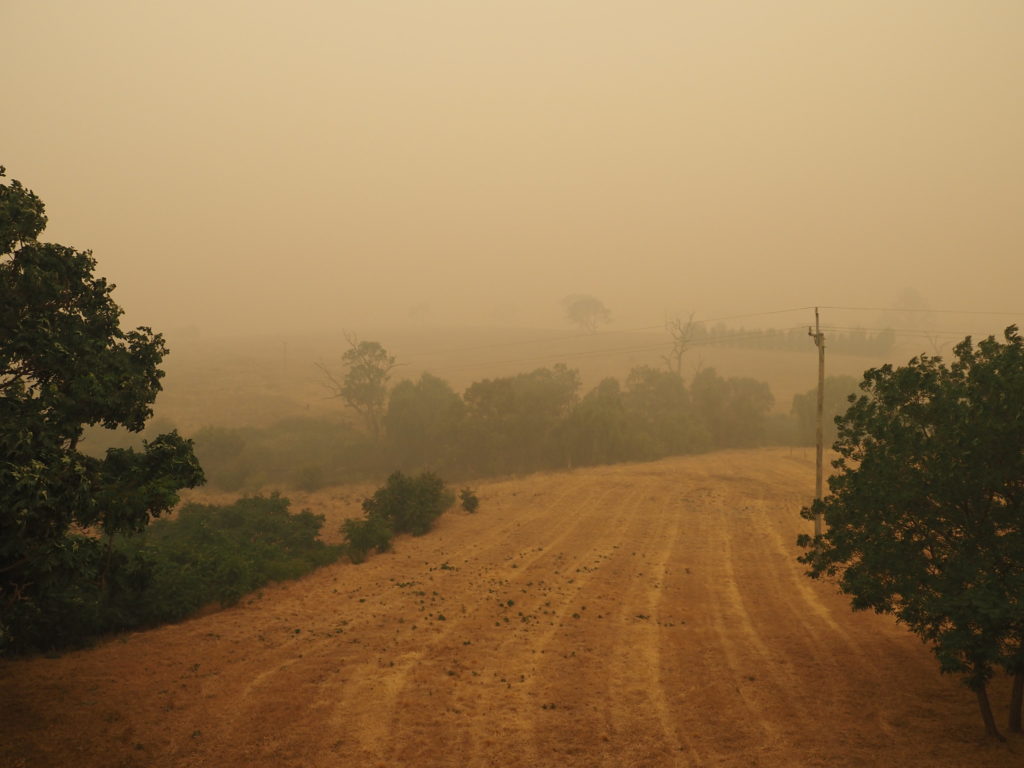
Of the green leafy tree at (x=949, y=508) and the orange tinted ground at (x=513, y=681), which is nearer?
the green leafy tree at (x=949, y=508)

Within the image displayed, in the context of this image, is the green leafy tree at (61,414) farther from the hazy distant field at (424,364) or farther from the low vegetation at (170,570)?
the hazy distant field at (424,364)

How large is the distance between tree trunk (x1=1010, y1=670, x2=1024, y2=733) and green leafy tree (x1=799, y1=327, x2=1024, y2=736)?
0.8 inches

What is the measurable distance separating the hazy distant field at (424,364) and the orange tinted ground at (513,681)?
188 feet

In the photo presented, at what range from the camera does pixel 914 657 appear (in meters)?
16.1

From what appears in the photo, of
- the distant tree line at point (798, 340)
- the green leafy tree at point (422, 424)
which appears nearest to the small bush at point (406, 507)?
the green leafy tree at point (422, 424)

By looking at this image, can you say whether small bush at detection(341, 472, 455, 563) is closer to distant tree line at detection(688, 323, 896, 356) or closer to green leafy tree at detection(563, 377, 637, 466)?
green leafy tree at detection(563, 377, 637, 466)

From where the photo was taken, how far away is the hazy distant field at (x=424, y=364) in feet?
257

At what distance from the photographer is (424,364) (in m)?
120

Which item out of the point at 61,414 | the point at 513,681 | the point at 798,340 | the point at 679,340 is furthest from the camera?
the point at 798,340

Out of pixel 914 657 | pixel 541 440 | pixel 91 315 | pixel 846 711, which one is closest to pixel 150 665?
pixel 91 315

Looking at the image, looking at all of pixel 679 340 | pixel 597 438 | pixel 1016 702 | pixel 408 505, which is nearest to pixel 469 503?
pixel 408 505

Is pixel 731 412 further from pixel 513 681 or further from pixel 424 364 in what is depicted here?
pixel 424 364

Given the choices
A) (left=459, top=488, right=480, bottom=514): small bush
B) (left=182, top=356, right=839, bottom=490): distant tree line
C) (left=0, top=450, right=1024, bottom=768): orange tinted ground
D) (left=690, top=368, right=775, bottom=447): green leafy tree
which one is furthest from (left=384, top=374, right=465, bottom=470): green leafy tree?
(left=0, top=450, right=1024, bottom=768): orange tinted ground

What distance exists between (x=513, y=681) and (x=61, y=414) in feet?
37.8
